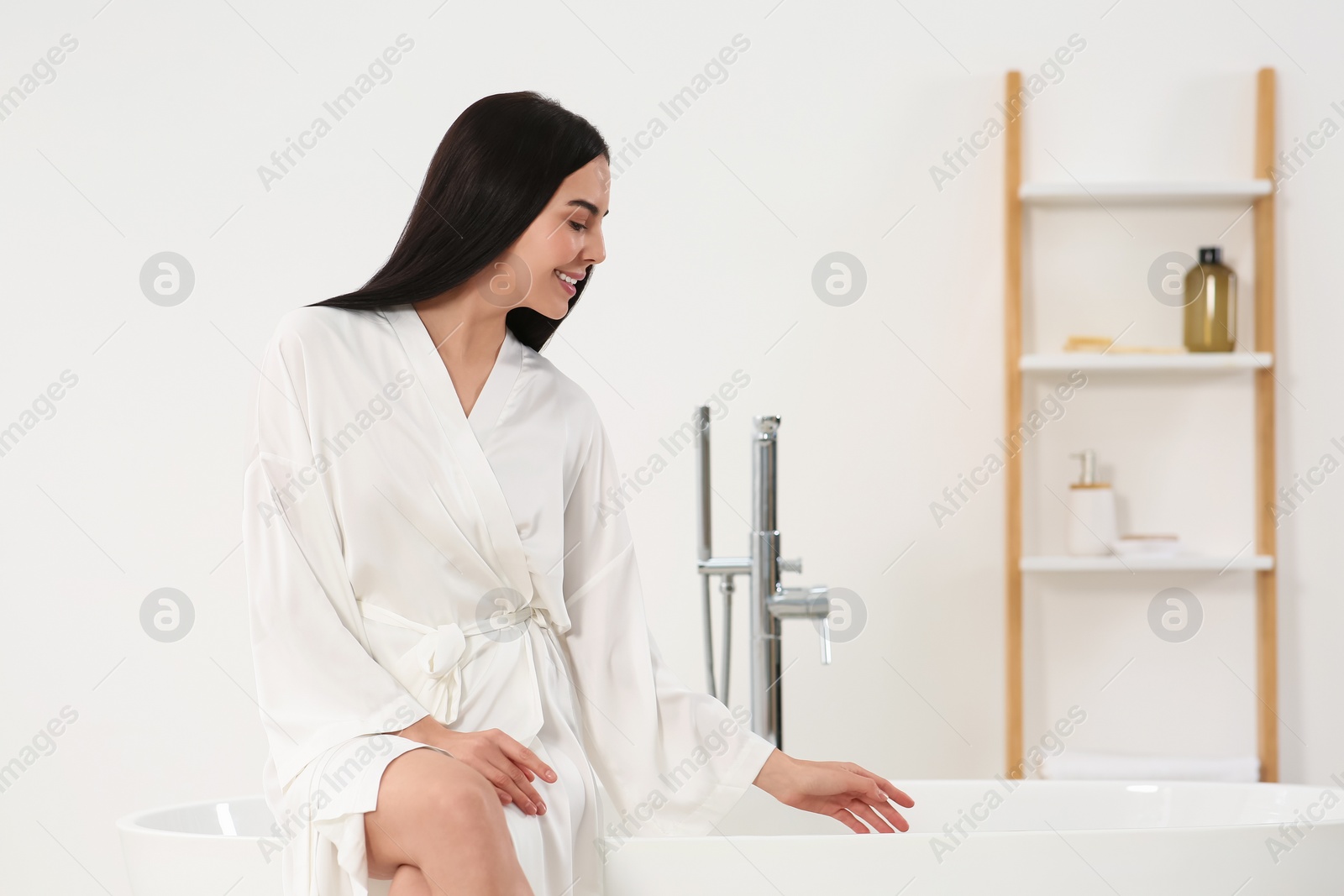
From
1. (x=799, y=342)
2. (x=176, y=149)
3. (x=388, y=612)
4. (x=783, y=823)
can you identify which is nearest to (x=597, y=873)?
(x=388, y=612)

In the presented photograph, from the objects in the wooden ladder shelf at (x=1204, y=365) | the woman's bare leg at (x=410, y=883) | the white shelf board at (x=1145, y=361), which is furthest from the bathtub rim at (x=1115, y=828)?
the white shelf board at (x=1145, y=361)

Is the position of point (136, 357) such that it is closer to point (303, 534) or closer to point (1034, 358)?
point (303, 534)

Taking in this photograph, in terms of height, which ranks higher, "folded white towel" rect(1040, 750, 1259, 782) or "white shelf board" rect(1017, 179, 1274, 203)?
"white shelf board" rect(1017, 179, 1274, 203)

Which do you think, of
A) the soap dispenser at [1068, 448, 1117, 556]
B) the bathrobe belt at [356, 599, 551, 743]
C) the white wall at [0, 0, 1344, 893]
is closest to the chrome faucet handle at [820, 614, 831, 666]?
the white wall at [0, 0, 1344, 893]

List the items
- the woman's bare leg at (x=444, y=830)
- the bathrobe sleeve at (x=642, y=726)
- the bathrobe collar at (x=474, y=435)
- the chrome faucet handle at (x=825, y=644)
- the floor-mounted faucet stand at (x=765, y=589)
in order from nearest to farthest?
the woman's bare leg at (x=444, y=830) → the bathrobe collar at (x=474, y=435) → the bathrobe sleeve at (x=642, y=726) → the chrome faucet handle at (x=825, y=644) → the floor-mounted faucet stand at (x=765, y=589)

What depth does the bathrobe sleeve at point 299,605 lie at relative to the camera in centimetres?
100

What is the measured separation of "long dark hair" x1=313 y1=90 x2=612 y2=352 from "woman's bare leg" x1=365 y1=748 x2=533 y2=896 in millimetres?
487

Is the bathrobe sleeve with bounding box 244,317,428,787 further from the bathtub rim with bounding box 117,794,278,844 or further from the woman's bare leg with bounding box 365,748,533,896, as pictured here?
the bathtub rim with bounding box 117,794,278,844

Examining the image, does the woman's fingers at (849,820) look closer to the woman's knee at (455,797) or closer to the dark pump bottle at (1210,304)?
the woman's knee at (455,797)

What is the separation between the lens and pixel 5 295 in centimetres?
214

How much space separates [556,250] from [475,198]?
10 centimetres

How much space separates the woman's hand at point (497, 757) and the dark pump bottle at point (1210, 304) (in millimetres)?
1609

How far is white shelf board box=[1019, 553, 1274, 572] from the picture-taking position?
201 cm

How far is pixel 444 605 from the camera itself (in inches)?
43.9
